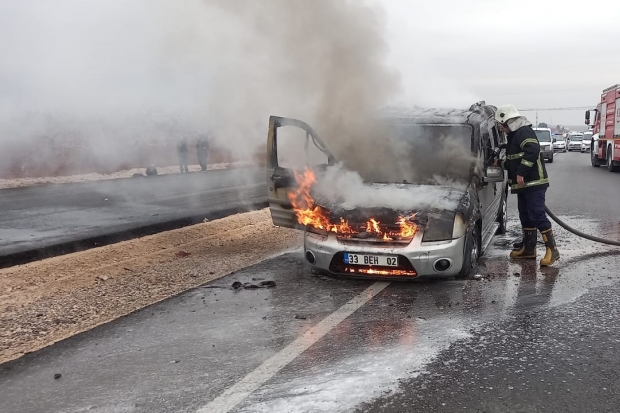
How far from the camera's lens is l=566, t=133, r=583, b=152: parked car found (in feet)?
174

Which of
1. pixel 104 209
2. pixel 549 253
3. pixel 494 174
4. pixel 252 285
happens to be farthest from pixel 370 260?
pixel 104 209

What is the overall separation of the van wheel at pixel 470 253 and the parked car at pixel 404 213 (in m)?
0.01

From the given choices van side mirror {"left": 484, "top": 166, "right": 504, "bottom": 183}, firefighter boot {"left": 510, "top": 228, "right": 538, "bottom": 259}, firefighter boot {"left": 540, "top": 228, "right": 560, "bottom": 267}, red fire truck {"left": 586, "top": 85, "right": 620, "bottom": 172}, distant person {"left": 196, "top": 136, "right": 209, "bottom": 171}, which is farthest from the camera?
red fire truck {"left": 586, "top": 85, "right": 620, "bottom": 172}

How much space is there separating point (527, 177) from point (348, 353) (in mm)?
3908

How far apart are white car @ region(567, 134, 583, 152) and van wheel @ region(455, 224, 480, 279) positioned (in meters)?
52.4

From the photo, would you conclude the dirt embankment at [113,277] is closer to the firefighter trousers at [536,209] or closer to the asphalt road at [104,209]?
the asphalt road at [104,209]

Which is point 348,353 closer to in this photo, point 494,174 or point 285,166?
point 494,174

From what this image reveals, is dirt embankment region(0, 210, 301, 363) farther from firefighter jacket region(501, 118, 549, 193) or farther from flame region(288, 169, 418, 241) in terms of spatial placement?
firefighter jacket region(501, 118, 549, 193)

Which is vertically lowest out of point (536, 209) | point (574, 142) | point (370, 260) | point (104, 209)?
point (574, 142)

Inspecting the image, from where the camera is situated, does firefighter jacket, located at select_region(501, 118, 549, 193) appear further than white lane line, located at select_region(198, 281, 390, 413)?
Yes

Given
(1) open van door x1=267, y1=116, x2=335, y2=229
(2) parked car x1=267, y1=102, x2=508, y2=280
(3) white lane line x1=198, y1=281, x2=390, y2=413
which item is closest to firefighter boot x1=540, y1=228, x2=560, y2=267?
(2) parked car x1=267, y1=102, x2=508, y2=280

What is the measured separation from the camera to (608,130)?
921 inches

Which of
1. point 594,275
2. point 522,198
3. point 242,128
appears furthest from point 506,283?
point 242,128

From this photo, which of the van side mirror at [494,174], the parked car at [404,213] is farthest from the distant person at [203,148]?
the van side mirror at [494,174]
